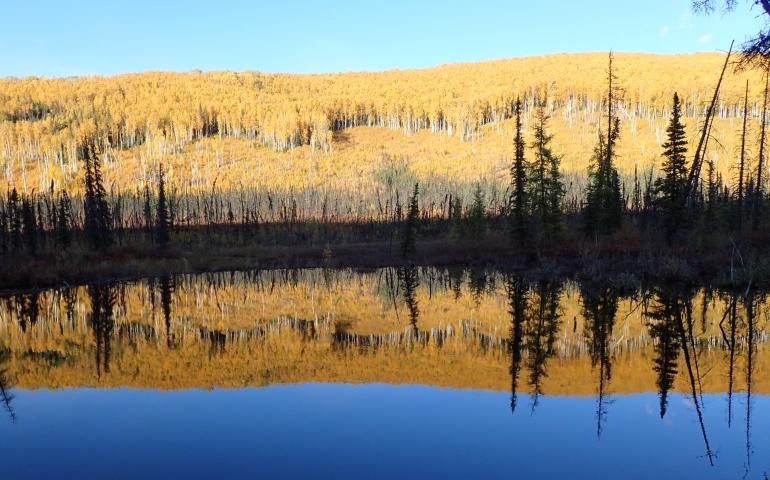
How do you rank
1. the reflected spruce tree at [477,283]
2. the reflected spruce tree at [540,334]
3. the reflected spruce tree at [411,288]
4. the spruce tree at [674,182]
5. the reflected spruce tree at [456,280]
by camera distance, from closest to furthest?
the reflected spruce tree at [540,334], the reflected spruce tree at [411,288], the reflected spruce tree at [477,283], the reflected spruce tree at [456,280], the spruce tree at [674,182]

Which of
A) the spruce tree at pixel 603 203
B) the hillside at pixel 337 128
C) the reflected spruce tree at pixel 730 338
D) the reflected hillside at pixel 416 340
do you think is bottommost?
the reflected hillside at pixel 416 340

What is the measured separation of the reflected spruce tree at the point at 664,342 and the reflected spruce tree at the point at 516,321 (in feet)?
9.54

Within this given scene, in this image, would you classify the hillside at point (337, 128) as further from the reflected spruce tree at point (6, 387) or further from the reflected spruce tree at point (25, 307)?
the reflected spruce tree at point (6, 387)

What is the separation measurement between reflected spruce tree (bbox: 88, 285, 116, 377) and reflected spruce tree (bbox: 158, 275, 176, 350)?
1.78 metres

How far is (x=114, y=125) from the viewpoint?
150625 mm

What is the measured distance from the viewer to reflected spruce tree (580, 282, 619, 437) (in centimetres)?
1155

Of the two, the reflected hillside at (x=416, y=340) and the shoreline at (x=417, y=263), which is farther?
the shoreline at (x=417, y=263)

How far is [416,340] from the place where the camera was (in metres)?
17.7

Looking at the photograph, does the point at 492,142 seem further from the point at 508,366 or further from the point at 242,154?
the point at 508,366

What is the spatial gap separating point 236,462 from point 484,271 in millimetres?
31554

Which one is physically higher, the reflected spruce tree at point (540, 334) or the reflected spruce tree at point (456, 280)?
the reflected spruce tree at point (540, 334)

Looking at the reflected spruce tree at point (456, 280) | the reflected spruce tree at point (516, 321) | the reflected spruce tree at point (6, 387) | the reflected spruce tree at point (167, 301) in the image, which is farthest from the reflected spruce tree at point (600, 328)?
the reflected spruce tree at point (167, 301)

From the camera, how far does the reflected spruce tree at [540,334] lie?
A: 12.7 meters

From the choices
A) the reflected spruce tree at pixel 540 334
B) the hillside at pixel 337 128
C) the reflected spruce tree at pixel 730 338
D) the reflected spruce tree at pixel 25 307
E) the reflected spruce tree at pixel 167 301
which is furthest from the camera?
the hillside at pixel 337 128
